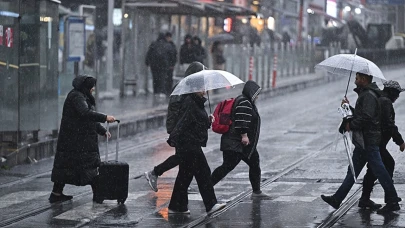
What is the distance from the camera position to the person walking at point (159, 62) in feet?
97.2

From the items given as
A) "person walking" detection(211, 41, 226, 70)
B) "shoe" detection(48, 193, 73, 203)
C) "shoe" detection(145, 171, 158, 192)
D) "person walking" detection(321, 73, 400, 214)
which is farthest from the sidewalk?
"person walking" detection(321, 73, 400, 214)

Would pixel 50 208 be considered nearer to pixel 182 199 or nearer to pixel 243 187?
pixel 182 199

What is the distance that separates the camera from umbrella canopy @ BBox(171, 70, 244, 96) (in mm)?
12039

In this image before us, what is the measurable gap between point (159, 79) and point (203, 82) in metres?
17.9

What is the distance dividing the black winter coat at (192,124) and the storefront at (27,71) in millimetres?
5708

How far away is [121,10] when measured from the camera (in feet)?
103

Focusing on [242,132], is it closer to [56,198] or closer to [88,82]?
[88,82]

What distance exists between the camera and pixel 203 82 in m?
12.1

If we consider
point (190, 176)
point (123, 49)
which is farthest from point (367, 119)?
point (123, 49)

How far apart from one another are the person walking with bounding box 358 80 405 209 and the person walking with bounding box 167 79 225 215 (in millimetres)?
1652

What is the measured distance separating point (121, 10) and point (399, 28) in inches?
2449

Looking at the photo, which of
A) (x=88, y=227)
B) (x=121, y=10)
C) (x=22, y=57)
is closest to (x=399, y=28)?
(x=121, y=10)

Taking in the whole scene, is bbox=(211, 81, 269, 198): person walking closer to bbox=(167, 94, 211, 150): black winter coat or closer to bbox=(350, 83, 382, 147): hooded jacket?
bbox=(167, 94, 211, 150): black winter coat

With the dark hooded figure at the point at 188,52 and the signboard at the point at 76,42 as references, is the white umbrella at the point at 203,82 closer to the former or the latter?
the signboard at the point at 76,42
